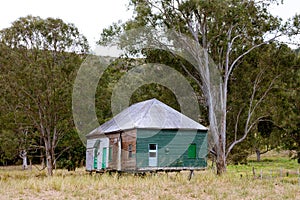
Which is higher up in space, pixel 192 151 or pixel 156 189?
pixel 192 151

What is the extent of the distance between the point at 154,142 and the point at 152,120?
1.37m

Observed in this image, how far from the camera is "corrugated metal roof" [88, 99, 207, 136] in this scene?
2673 centimetres

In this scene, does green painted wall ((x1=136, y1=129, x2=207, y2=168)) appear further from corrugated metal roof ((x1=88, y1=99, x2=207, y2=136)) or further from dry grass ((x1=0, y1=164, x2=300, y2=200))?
dry grass ((x1=0, y1=164, x2=300, y2=200))

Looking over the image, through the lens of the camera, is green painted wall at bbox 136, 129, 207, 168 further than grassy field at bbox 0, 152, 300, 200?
Yes

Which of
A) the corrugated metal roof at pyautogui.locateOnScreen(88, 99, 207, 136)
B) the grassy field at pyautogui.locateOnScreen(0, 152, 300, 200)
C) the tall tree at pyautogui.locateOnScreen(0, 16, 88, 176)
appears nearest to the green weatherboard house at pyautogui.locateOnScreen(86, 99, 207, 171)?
the corrugated metal roof at pyautogui.locateOnScreen(88, 99, 207, 136)

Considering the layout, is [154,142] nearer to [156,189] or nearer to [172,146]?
[172,146]

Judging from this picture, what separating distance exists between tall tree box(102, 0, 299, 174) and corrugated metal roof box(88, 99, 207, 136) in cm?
315

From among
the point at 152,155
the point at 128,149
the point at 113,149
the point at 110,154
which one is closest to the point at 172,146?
the point at 152,155

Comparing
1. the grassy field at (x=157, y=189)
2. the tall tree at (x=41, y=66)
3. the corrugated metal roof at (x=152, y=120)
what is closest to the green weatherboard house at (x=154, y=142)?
the corrugated metal roof at (x=152, y=120)

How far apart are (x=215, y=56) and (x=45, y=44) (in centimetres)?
1217

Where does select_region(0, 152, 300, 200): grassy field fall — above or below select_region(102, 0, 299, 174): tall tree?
below

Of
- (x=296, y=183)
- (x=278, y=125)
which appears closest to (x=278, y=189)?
(x=296, y=183)

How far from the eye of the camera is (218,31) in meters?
30.5

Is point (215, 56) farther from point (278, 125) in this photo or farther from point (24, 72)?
point (24, 72)
